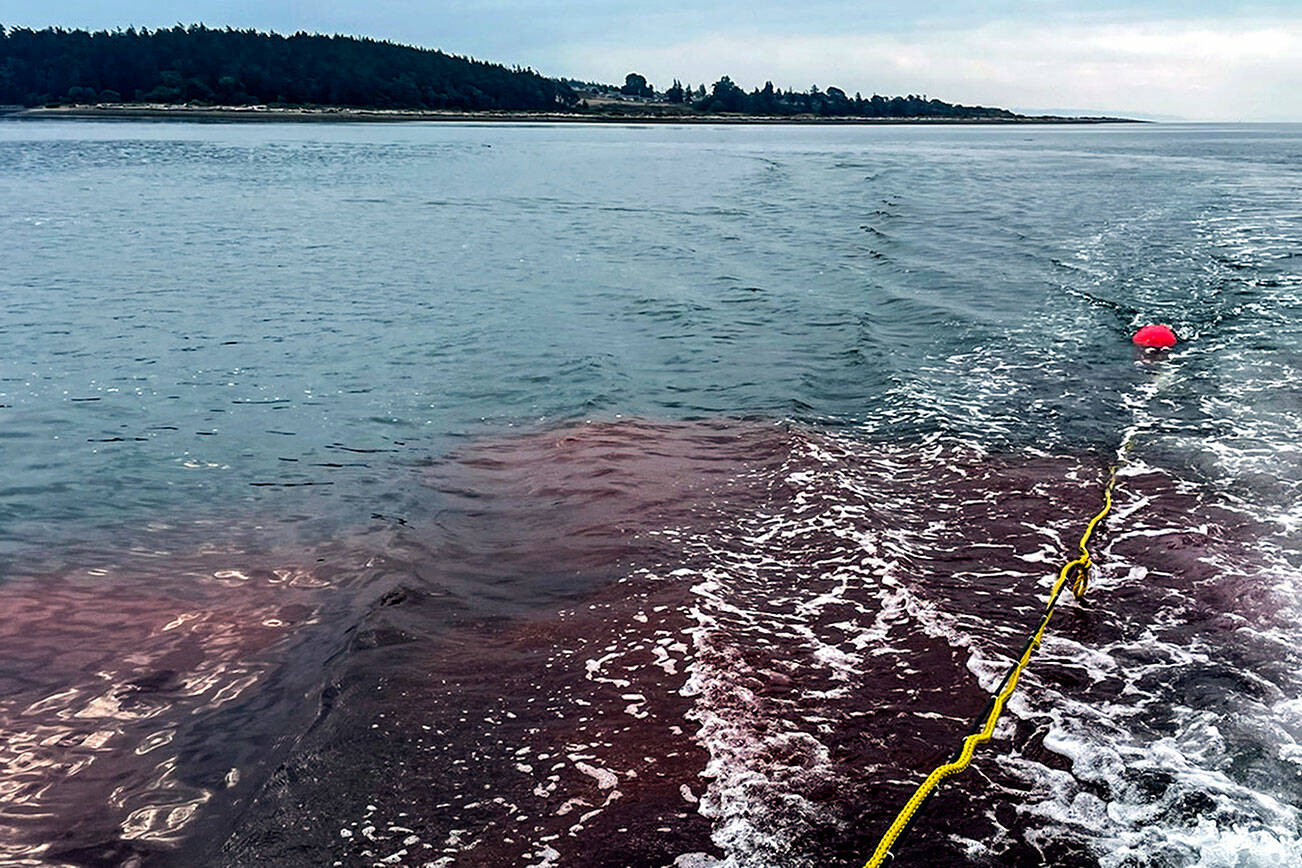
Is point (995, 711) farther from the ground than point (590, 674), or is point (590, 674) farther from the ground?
point (995, 711)

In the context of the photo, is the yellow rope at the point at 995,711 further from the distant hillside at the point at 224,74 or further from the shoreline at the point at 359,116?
the distant hillside at the point at 224,74

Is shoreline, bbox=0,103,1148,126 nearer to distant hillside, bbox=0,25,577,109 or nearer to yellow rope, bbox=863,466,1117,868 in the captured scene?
distant hillside, bbox=0,25,577,109

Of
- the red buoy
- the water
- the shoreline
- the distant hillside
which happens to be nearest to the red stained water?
the water

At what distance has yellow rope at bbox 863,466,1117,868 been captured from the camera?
4.83 meters

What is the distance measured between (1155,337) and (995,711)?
1246 centimetres

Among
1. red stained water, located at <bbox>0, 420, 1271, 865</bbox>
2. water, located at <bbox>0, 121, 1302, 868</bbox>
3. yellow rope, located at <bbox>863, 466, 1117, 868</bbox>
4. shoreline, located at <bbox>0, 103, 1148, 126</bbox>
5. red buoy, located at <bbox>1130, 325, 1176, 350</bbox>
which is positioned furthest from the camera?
shoreline, located at <bbox>0, 103, 1148, 126</bbox>

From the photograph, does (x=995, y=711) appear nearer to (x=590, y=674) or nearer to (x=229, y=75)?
(x=590, y=674)

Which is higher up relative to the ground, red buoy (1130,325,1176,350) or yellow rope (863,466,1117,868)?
red buoy (1130,325,1176,350)

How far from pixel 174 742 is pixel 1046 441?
969cm

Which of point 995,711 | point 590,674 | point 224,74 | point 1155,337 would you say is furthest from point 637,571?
point 224,74

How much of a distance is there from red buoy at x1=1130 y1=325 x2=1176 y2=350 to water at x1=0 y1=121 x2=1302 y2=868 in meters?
0.59

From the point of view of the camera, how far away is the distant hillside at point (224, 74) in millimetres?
155000

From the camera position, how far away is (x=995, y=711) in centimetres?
591

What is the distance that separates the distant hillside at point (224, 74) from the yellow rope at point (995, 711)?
17277 cm
